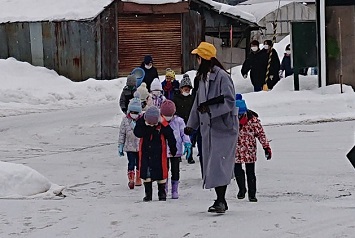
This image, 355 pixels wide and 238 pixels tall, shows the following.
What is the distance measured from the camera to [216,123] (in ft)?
27.2

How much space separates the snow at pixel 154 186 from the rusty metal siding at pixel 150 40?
15.5ft

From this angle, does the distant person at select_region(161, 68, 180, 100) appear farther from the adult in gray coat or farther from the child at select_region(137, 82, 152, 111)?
the adult in gray coat

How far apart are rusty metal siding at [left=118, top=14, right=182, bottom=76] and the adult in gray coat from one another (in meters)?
20.2

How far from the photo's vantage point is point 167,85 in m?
14.8

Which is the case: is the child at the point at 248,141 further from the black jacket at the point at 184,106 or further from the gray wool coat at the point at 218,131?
the black jacket at the point at 184,106

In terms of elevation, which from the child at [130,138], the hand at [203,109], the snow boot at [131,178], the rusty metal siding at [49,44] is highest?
the rusty metal siding at [49,44]

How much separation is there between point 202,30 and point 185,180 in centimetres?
2001

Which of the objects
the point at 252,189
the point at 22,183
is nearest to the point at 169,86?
the point at 22,183

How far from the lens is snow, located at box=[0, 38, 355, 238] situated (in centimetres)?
765

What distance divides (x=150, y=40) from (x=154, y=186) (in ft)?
61.0

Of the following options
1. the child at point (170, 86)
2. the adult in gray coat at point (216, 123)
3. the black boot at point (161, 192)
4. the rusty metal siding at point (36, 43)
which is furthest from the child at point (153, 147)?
the rusty metal siding at point (36, 43)

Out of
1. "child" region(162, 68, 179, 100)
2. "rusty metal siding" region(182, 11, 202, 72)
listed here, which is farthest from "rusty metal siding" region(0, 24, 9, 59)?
"child" region(162, 68, 179, 100)

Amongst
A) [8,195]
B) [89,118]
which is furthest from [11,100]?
[8,195]

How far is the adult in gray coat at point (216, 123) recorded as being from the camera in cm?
823
